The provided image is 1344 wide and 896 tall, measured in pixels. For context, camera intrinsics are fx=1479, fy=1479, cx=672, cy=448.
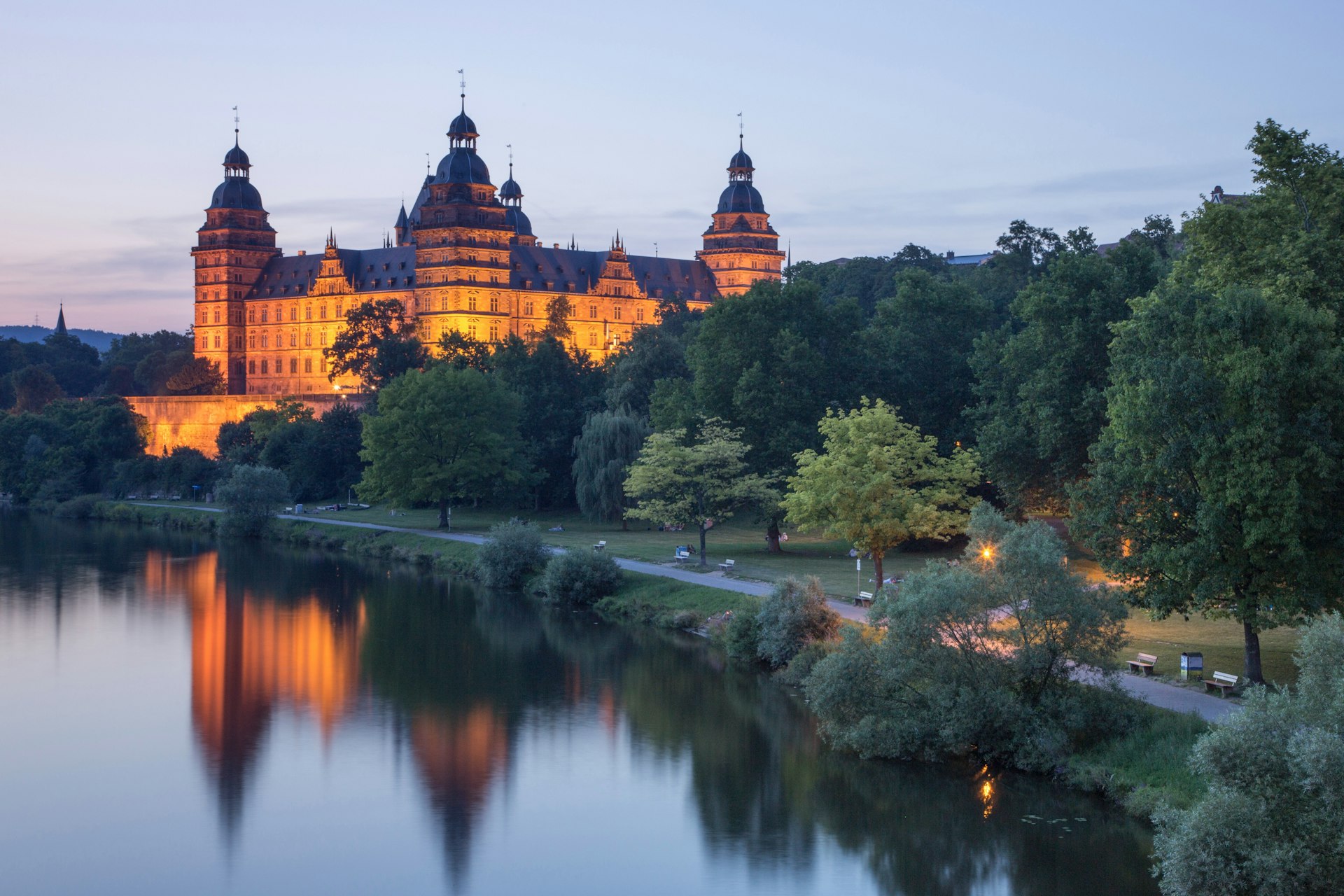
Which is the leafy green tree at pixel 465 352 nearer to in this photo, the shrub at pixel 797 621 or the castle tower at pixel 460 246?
the castle tower at pixel 460 246

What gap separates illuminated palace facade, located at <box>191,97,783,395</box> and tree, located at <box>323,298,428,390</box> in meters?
5.92

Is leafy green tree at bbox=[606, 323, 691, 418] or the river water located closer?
the river water

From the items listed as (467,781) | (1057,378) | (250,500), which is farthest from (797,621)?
(250,500)

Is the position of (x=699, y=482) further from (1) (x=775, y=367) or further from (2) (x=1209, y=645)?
(2) (x=1209, y=645)

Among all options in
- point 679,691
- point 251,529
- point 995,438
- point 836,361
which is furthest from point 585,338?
point 679,691

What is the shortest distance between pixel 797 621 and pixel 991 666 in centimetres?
749

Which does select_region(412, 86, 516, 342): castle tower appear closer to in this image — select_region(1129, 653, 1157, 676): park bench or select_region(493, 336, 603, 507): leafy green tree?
select_region(493, 336, 603, 507): leafy green tree

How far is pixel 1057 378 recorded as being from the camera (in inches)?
1510

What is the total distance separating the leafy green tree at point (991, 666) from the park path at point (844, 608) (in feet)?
2.74

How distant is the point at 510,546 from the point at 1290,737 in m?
30.7

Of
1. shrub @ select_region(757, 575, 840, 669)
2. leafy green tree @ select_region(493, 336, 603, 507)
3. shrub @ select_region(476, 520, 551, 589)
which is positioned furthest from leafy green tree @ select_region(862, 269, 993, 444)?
shrub @ select_region(757, 575, 840, 669)

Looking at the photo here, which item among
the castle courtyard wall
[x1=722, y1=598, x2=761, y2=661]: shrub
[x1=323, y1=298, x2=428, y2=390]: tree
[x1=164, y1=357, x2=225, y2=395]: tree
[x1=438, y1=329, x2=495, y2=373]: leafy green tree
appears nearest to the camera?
[x1=722, y1=598, x2=761, y2=661]: shrub

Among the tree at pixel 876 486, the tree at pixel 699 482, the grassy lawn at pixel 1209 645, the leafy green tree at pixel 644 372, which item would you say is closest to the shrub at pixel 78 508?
the leafy green tree at pixel 644 372

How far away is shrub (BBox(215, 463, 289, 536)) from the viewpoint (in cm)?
6256
